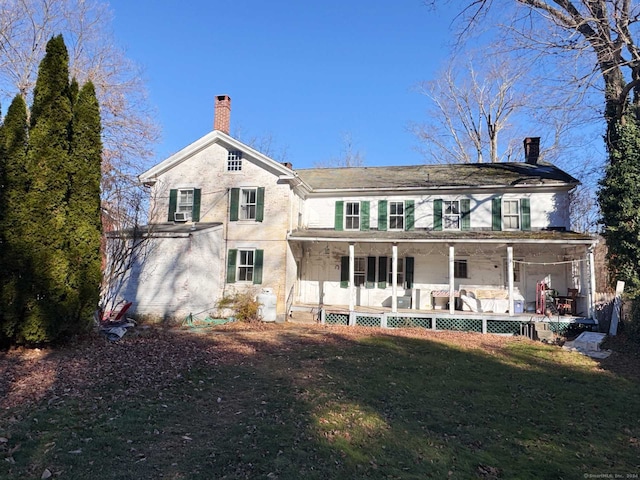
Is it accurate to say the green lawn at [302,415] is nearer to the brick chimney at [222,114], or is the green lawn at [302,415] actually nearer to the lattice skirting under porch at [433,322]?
the lattice skirting under porch at [433,322]

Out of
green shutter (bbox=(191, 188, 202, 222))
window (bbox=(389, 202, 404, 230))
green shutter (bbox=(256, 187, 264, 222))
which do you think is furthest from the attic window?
window (bbox=(389, 202, 404, 230))

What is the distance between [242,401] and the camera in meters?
6.49

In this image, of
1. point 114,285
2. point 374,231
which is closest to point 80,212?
point 114,285

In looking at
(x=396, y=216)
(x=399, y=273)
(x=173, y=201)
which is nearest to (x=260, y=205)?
(x=173, y=201)

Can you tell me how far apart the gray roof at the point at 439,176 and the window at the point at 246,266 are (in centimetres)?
459

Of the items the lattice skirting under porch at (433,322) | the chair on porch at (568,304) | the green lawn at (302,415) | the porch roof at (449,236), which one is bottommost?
the green lawn at (302,415)

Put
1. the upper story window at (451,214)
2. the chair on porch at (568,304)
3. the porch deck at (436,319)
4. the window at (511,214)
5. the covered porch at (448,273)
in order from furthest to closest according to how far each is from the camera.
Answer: the upper story window at (451,214)
the window at (511,214)
the chair on porch at (568,304)
the covered porch at (448,273)
the porch deck at (436,319)

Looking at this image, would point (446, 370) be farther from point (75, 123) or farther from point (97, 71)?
point (97, 71)

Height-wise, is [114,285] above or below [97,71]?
below

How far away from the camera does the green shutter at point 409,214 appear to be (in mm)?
18062

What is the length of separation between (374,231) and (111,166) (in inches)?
566

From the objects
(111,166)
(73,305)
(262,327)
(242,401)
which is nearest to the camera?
(242,401)

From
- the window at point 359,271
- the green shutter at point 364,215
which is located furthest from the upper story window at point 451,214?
the window at point 359,271

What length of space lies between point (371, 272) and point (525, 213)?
23.1ft
